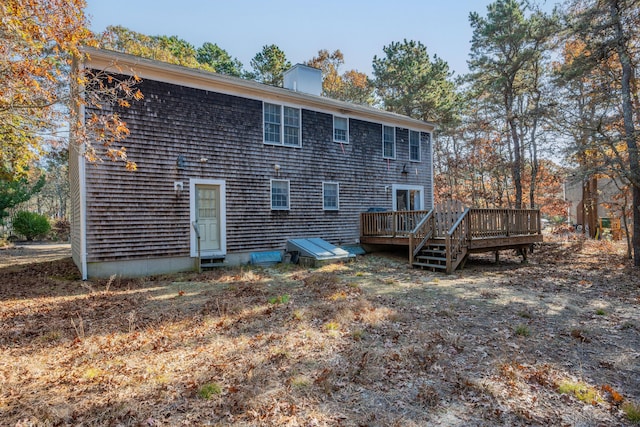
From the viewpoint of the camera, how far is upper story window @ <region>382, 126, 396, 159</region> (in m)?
14.1

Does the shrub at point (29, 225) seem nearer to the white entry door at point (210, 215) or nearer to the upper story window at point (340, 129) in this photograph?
the white entry door at point (210, 215)

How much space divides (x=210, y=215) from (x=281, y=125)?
392 cm

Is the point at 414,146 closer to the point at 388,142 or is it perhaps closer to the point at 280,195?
the point at 388,142

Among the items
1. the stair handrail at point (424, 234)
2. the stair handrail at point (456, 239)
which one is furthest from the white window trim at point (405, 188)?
the stair handrail at point (456, 239)

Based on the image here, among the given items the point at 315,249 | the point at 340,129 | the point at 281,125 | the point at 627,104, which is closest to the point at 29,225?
the point at 281,125

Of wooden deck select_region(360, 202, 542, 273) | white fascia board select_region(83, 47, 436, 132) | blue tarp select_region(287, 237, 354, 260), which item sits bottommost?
Answer: blue tarp select_region(287, 237, 354, 260)

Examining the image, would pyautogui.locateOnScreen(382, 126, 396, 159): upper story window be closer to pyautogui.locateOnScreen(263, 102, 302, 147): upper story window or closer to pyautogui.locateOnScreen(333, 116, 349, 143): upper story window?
pyautogui.locateOnScreen(333, 116, 349, 143): upper story window

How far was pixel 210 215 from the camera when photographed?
10242 millimetres

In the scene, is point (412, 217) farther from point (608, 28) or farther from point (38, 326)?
point (38, 326)

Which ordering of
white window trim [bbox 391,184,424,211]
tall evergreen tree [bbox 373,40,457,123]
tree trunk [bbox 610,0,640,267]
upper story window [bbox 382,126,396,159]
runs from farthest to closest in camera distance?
tall evergreen tree [bbox 373,40,457,123] < white window trim [bbox 391,184,424,211] < upper story window [bbox 382,126,396,159] < tree trunk [bbox 610,0,640,267]

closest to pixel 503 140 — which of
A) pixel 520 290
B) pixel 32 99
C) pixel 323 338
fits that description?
pixel 520 290

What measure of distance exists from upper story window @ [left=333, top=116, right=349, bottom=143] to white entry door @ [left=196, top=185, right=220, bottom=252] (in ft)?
17.0

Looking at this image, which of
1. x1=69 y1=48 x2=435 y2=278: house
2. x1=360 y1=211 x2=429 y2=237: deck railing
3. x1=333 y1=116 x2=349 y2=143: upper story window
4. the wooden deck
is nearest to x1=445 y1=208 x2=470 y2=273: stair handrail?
the wooden deck

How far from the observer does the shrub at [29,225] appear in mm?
20312
